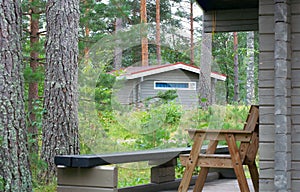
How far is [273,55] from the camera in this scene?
328 cm

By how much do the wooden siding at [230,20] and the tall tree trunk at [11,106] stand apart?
70.6 inches

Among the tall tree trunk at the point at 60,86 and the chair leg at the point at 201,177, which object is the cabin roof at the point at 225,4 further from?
the tall tree trunk at the point at 60,86

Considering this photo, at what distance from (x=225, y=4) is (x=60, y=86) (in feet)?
7.93

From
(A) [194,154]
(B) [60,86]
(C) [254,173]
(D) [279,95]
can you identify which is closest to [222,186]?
(C) [254,173]

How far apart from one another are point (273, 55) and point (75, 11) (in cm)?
345

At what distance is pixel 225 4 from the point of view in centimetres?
444

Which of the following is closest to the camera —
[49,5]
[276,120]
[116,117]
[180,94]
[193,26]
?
[276,120]

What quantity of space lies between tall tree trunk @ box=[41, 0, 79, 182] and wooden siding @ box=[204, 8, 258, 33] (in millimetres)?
1924

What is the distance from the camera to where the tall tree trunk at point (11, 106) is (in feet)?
13.6

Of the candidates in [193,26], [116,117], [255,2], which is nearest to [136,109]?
[116,117]

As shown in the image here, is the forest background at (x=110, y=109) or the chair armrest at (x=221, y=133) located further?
the forest background at (x=110, y=109)

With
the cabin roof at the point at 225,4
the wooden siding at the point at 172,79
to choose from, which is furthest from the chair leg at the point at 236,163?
the wooden siding at the point at 172,79

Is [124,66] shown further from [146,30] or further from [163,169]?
[163,169]

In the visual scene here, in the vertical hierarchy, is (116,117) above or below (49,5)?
below
